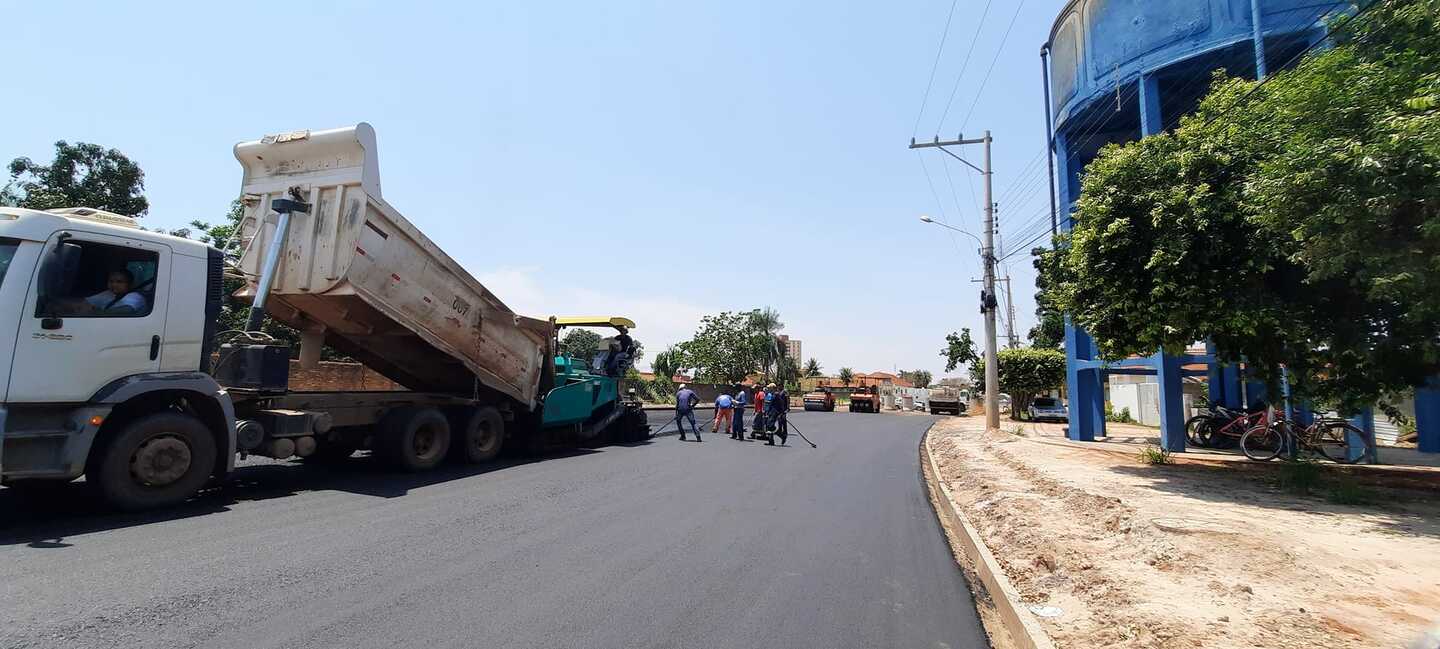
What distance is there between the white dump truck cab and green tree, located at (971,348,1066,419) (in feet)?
98.5

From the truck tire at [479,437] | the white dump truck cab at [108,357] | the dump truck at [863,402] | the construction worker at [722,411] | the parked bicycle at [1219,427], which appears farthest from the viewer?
the dump truck at [863,402]

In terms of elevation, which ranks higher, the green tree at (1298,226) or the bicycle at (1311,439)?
the green tree at (1298,226)

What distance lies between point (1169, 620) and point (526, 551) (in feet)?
14.9

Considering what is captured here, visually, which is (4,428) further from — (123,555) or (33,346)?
(123,555)

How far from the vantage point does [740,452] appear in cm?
1437

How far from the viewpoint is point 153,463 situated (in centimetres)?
630

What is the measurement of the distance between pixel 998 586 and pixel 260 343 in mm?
7767

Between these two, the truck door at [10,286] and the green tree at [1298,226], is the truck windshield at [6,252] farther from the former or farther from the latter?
the green tree at [1298,226]

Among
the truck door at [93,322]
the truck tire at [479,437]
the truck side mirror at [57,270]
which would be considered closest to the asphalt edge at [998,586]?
the truck tire at [479,437]

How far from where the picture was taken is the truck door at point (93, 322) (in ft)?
18.3

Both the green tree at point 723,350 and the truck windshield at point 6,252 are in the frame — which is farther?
the green tree at point 723,350

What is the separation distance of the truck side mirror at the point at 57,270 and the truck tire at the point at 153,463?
A: 127 centimetres

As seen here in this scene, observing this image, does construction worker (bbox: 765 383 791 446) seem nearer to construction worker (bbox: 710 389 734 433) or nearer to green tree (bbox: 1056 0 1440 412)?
construction worker (bbox: 710 389 734 433)

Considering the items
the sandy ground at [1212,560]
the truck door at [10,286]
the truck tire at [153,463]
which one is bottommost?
the sandy ground at [1212,560]
